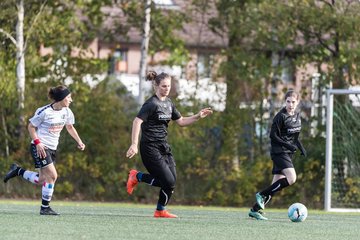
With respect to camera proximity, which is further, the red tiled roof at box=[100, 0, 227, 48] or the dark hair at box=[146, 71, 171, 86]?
the red tiled roof at box=[100, 0, 227, 48]

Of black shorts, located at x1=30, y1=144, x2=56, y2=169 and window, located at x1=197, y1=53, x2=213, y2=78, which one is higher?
window, located at x1=197, y1=53, x2=213, y2=78

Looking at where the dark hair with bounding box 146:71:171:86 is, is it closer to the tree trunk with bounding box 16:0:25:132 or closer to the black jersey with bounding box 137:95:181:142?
the black jersey with bounding box 137:95:181:142

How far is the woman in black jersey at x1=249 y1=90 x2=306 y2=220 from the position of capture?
1538 cm

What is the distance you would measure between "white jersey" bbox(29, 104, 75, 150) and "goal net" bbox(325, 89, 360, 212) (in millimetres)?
8694

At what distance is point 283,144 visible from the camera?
50.5 feet

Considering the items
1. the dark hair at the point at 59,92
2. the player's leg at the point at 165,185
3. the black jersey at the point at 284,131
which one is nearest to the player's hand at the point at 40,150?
the dark hair at the point at 59,92

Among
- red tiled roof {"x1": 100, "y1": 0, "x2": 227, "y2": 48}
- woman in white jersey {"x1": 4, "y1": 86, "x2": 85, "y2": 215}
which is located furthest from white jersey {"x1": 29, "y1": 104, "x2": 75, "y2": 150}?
red tiled roof {"x1": 100, "y1": 0, "x2": 227, "y2": 48}

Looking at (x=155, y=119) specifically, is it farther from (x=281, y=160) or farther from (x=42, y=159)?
(x=281, y=160)

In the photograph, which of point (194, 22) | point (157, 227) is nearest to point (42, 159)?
point (157, 227)

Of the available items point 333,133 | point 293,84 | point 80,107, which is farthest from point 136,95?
point 333,133

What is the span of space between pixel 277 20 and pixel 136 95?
3829mm

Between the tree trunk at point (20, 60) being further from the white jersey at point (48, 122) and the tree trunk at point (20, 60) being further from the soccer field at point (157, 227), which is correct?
the white jersey at point (48, 122)

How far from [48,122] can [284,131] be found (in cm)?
334

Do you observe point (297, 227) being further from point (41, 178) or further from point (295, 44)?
point (295, 44)
